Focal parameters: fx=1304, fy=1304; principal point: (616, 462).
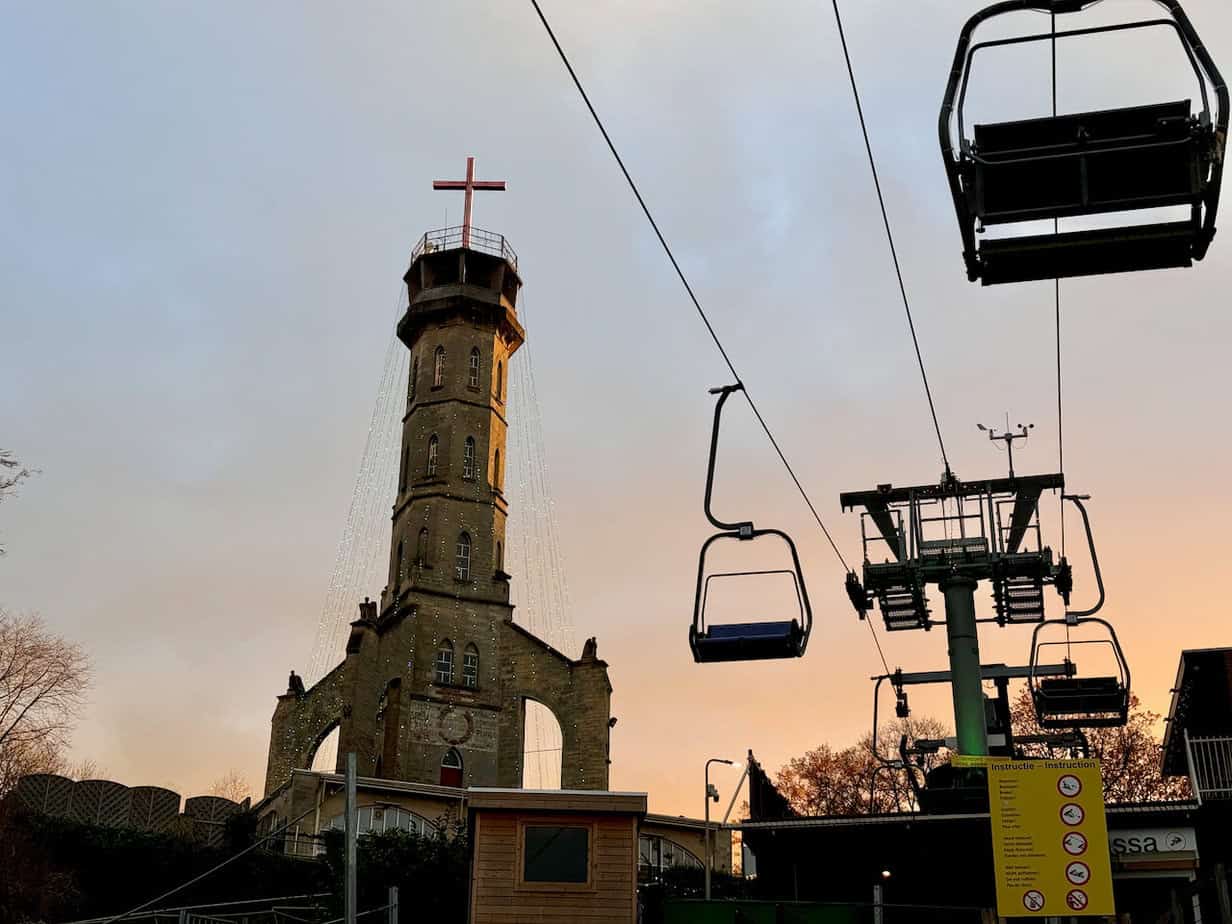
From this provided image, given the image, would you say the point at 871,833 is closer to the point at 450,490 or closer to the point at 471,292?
the point at 450,490

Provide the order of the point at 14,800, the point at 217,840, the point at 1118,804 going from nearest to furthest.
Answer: the point at 1118,804 < the point at 14,800 < the point at 217,840

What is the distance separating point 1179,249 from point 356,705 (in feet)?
148

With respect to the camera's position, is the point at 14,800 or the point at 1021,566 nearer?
the point at 1021,566

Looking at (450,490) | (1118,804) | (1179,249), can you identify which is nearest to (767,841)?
(1118,804)

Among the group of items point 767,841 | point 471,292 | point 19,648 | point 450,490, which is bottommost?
point 767,841

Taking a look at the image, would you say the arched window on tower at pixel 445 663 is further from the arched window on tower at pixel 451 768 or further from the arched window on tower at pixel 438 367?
the arched window on tower at pixel 438 367

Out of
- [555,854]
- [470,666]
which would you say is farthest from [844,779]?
[555,854]

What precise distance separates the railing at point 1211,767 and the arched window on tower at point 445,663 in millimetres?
32851

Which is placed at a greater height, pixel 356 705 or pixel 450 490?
pixel 450 490

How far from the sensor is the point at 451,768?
51.3 meters

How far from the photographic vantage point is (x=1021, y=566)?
91.1 feet

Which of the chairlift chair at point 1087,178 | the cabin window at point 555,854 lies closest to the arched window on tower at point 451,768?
the cabin window at point 555,854

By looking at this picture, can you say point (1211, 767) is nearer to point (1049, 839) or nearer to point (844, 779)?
point (1049, 839)

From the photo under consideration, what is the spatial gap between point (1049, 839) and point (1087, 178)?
13.2 metres
